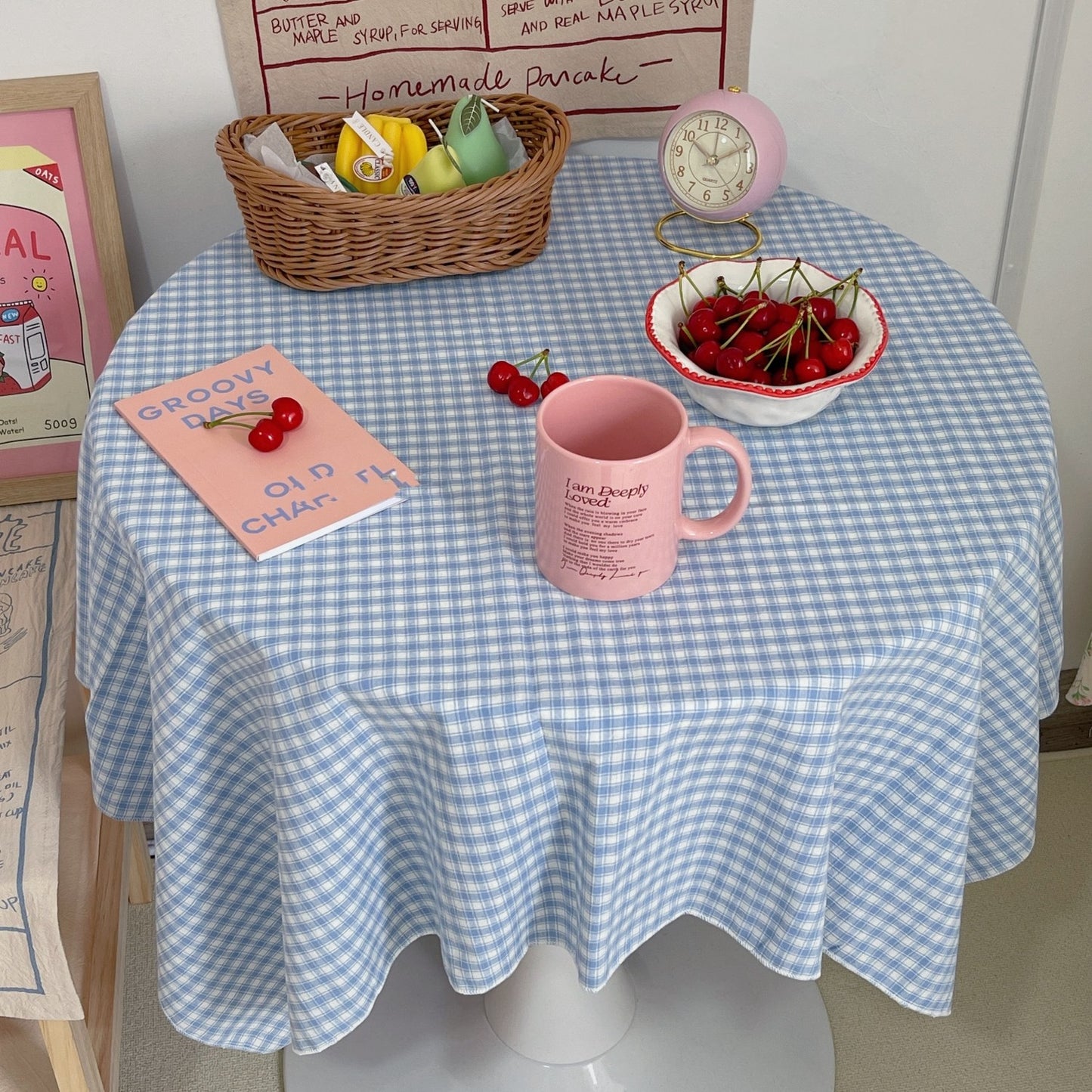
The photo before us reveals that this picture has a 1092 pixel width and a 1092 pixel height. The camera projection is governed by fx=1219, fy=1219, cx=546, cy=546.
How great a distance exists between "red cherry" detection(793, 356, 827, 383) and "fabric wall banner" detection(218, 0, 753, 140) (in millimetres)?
598

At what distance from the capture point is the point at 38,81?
144 centimetres

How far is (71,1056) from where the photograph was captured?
4.42ft

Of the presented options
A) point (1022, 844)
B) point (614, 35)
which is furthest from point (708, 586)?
point (614, 35)

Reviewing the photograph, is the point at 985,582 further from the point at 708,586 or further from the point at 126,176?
the point at 126,176

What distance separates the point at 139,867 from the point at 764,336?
121 cm

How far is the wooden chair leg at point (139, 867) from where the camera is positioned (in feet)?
5.64

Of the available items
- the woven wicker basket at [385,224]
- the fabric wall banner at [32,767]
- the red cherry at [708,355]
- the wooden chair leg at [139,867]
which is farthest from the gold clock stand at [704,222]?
the wooden chair leg at [139,867]

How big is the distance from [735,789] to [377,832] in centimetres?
29

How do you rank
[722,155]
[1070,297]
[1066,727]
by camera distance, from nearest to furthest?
[722,155], [1070,297], [1066,727]

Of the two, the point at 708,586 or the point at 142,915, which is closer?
the point at 708,586

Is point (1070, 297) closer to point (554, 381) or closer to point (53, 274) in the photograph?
point (554, 381)

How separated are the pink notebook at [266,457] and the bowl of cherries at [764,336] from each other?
287 millimetres

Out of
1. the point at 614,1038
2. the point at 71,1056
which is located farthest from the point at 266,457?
the point at 614,1038

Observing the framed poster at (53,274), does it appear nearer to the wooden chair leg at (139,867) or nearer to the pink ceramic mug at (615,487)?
the wooden chair leg at (139,867)
